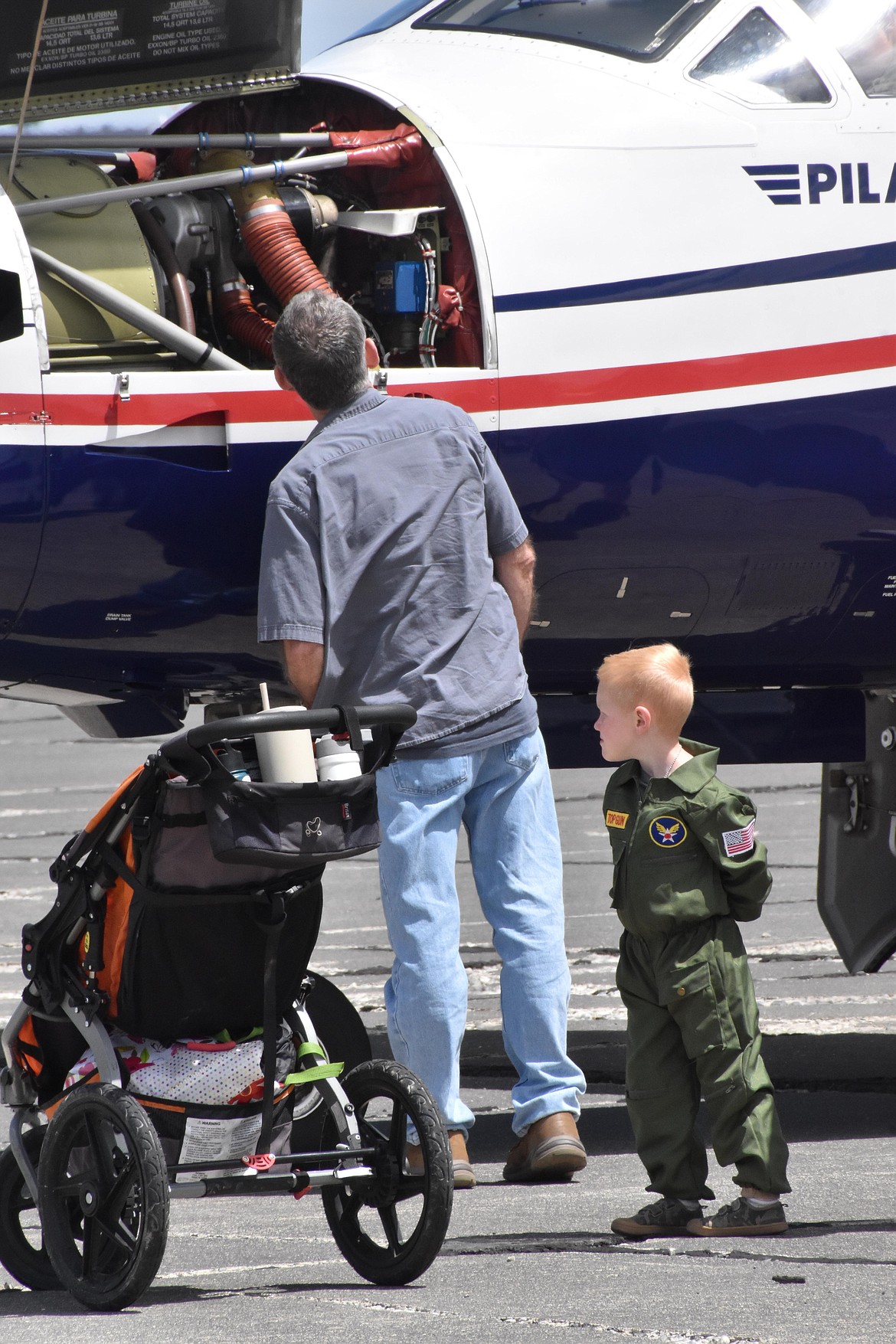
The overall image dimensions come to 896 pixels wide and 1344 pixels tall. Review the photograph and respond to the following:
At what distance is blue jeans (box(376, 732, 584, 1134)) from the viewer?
13.5ft

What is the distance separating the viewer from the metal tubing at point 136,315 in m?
4.53

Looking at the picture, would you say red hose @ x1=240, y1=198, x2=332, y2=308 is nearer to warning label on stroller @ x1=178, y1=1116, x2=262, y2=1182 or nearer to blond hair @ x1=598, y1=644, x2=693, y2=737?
blond hair @ x1=598, y1=644, x2=693, y2=737

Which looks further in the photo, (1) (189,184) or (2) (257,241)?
(2) (257,241)

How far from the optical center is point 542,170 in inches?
182

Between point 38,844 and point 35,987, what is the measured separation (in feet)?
26.7

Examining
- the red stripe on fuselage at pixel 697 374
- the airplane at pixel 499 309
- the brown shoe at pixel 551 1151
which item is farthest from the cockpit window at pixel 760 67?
the brown shoe at pixel 551 1151

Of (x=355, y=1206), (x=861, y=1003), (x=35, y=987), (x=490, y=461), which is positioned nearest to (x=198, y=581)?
(x=490, y=461)

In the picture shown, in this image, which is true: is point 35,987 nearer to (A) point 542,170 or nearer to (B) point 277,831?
(B) point 277,831

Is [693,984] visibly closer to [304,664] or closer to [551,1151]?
[551,1151]

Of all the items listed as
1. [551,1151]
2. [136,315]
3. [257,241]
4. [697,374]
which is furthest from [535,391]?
[551,1151]

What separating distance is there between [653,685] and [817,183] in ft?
5.67

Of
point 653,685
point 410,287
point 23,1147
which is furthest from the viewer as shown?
point 410,287

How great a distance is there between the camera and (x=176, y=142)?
15.9 ft

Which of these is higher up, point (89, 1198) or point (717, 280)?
point (717, 280)
